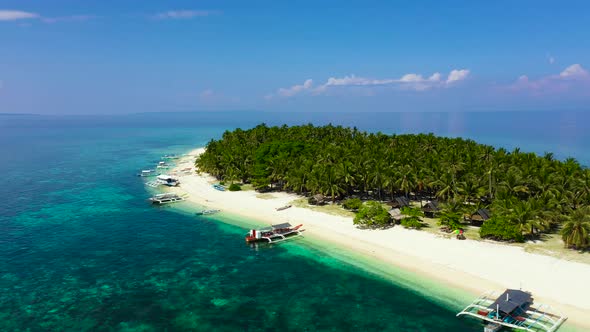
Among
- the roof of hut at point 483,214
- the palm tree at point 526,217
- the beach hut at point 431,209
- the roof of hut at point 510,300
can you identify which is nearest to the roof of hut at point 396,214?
the beach hut at point 431,209

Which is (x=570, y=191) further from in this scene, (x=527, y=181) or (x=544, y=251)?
(x=544, y=251)

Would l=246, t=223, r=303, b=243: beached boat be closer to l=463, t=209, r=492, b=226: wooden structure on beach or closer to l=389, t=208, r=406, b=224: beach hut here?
l=389, t=208, r=406, b=224: beach hut

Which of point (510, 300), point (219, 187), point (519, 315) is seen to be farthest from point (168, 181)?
point (519, 315)

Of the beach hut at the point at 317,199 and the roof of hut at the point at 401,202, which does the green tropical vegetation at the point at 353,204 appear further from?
the roof of hut at the point at 401,202

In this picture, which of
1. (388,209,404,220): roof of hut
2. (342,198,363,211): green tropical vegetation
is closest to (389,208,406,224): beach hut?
(388,209,404,220): roof of hut

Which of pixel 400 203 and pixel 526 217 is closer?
pixel 526 217

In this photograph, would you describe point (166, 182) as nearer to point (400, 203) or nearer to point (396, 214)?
point (400, 203)

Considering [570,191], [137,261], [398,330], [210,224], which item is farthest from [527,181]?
[137,261]
